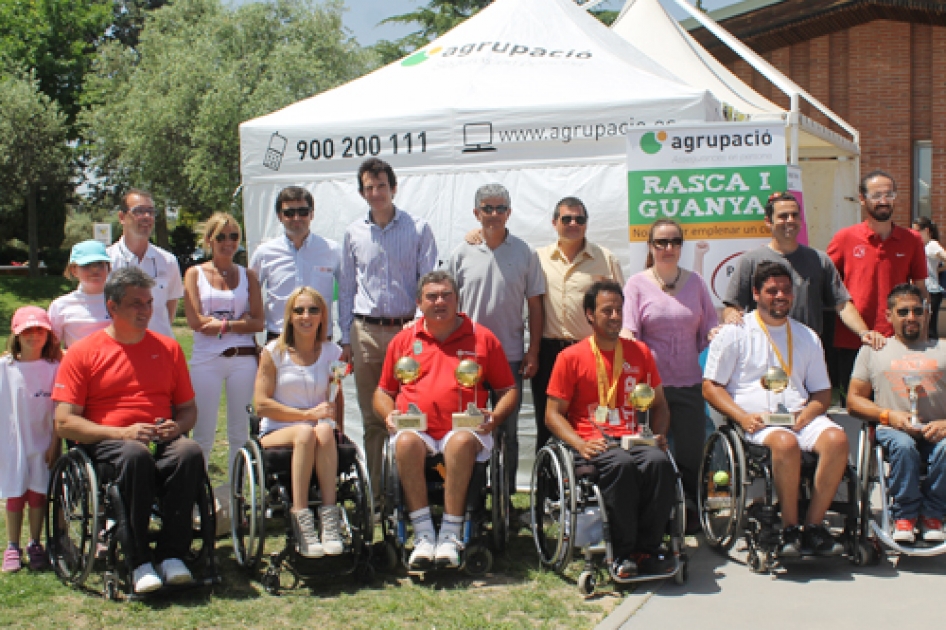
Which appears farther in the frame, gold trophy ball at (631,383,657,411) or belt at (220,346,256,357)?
belt at (220,346,256,357)

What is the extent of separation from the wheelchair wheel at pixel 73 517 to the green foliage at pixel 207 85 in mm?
15912

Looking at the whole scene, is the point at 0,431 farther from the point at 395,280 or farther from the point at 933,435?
the point at 933,435

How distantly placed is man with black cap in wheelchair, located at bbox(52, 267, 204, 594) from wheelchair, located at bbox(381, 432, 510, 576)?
86 cm

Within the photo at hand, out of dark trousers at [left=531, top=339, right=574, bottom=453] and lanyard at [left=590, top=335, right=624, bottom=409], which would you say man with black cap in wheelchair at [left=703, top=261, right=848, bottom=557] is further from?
dark trousers at [left=531, top=339, right=574, bottom=453]

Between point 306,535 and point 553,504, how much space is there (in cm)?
113

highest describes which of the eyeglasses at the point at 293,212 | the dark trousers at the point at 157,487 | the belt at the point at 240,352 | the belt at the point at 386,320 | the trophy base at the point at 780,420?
the eyeglasses at the point at 293,212

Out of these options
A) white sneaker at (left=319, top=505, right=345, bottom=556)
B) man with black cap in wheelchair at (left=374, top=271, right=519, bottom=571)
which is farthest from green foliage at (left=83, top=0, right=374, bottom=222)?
white sneaker at (left=319, top=505, right=345, bottom=556)

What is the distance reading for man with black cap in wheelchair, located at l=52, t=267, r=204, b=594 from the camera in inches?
152

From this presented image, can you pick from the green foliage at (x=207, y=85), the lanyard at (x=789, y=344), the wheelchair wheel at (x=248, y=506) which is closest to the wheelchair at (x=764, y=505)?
the lanyard at (x=789, y=344)

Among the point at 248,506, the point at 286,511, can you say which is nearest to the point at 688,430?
the point at 286,511

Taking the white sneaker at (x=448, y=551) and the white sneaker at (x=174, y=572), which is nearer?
the white sneaker at (x=174, y=572)

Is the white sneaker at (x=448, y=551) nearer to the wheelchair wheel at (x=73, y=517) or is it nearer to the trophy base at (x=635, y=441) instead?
the trophy base at (x=635, y=441)

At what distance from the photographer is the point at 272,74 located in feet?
67.2

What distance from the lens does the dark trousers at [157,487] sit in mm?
3854
